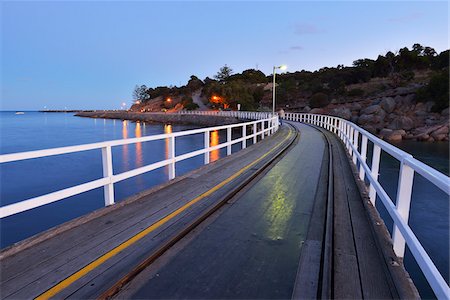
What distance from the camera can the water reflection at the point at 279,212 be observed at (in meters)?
4.76

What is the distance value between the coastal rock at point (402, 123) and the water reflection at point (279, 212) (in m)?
48.5

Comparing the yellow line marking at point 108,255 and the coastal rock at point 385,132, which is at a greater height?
the yellow line marking at point 108,255

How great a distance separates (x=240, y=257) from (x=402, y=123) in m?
52.9

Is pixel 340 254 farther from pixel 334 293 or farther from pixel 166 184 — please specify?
pixel 166 184

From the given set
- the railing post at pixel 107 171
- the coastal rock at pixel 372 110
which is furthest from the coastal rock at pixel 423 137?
the railing post at pixel 107 171

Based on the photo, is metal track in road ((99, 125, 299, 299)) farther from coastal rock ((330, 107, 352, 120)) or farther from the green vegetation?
the green vegetation

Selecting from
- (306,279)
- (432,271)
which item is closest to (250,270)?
(306,279)

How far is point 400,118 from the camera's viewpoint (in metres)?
49.2

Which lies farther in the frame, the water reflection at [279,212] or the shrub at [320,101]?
the shrub at [320,101]

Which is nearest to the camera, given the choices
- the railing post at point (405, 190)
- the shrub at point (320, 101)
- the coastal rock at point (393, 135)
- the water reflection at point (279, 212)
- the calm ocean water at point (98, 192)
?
the railing post at point (405, 190)

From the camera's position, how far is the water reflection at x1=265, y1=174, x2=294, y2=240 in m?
4.76

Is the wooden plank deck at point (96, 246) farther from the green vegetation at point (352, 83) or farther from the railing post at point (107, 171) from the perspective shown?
the green vegetation at point (352, 83)

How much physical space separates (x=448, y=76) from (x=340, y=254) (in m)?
62.9

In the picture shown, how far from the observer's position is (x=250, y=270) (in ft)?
11.9
